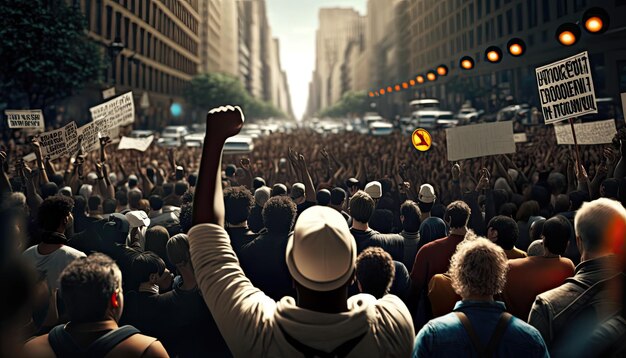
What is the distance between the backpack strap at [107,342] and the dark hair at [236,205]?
2.53 m

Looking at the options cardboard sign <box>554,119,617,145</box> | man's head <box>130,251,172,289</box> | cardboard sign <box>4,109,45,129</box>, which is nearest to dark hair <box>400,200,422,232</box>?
man's head <box>130,251,172,289</box>

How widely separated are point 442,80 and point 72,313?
189ft

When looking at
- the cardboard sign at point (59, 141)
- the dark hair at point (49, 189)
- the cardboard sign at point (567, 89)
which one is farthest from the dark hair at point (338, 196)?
the cardboard sign at point (59, 141)

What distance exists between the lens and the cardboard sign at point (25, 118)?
13289 millimetres

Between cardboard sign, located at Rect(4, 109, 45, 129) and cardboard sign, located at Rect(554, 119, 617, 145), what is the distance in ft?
36.0

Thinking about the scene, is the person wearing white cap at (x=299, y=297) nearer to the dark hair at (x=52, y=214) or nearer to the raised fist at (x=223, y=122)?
the raised fist at (x=223, y=122)

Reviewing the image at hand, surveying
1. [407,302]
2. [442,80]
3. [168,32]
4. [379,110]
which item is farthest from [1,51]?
[379,110]

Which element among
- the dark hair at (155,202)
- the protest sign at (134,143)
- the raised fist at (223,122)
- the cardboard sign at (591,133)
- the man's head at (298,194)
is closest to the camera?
the raised fist at (223,122)

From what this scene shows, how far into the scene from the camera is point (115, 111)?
13359mm

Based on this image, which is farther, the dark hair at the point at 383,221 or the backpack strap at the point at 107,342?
the dark hair at the point at 383,221

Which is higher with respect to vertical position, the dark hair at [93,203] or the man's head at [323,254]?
the dark hair at [93,203]

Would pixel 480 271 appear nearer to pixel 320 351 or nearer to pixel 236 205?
pixel 320 351

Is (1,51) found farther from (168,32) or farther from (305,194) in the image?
(305,194)

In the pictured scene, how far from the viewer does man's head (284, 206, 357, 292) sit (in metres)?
2.33
